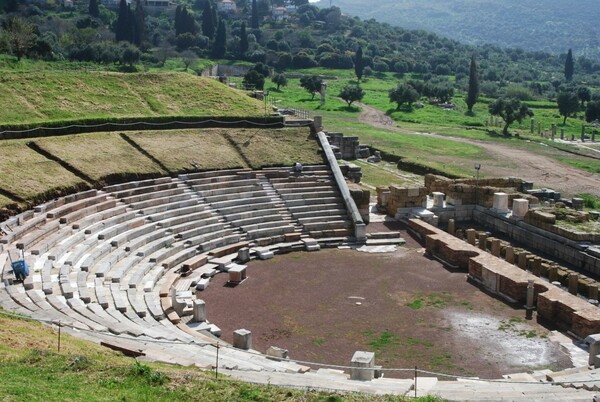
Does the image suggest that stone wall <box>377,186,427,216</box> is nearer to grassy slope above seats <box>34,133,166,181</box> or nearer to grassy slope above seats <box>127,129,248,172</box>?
grassy slope above seats <box>127,129,248,172</box>

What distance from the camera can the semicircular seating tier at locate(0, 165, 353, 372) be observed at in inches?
935

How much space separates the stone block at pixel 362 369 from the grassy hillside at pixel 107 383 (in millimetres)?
3801

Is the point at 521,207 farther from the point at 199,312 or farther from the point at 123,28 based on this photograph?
the point at 123,28

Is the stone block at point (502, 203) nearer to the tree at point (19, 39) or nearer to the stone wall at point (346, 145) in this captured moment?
the stone wall at point (346, 145)

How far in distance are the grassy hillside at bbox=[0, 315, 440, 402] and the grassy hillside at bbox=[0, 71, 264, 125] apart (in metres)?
26.6

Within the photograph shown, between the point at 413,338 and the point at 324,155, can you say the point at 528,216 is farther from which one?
the point at 413,338

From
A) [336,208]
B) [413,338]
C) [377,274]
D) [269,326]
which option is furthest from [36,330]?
[336,208]

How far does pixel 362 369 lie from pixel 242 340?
18.7ft

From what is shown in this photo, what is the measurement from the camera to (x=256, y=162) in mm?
45156

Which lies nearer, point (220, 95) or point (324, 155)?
point (324, 155)

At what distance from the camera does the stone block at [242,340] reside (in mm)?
25734

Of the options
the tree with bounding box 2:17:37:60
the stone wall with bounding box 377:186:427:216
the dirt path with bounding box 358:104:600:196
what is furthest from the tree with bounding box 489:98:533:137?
the tree with bounding box 2:17:37:60

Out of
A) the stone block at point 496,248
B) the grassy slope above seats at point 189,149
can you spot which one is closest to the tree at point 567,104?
the stone block at point 496,248

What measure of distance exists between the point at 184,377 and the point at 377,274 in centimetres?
1920
